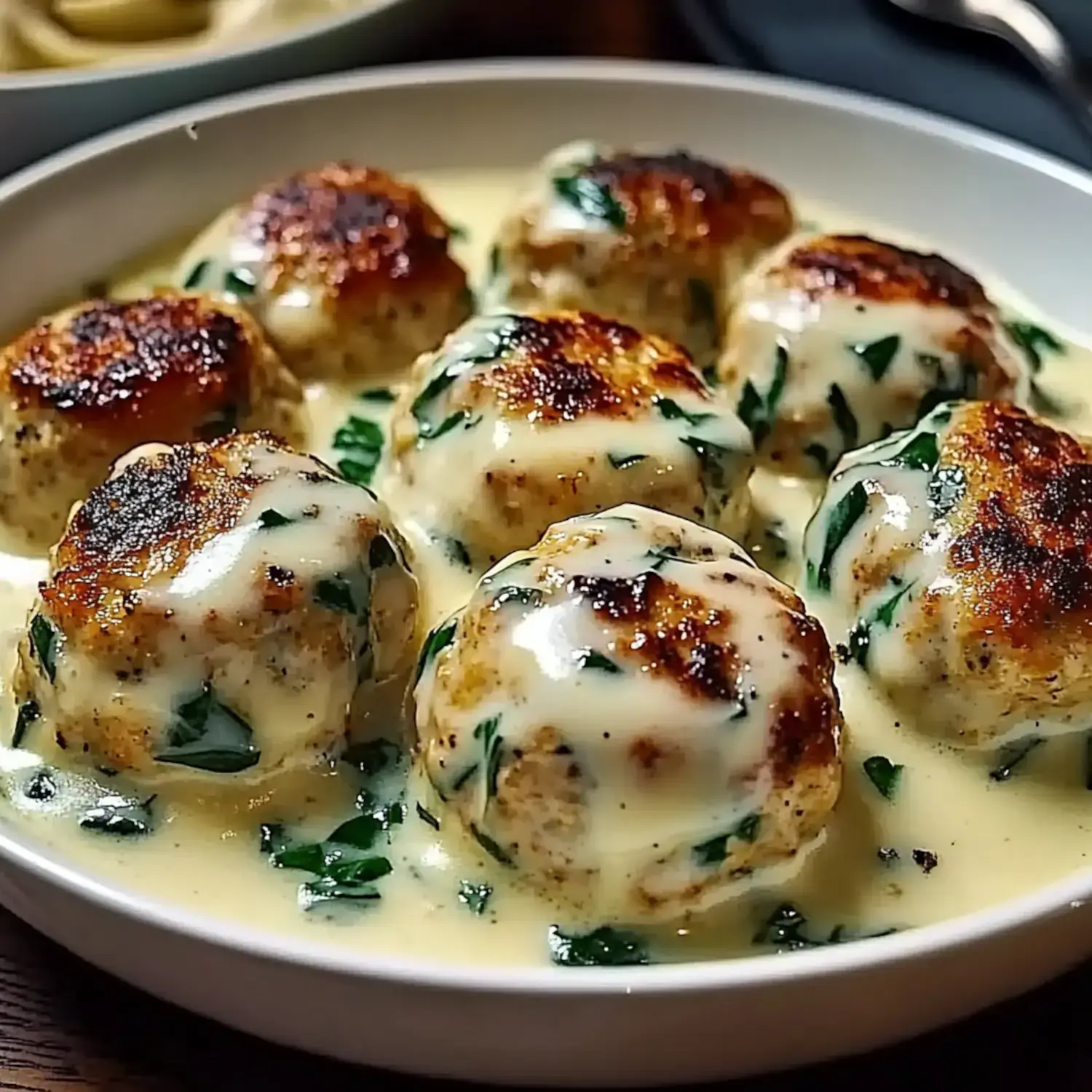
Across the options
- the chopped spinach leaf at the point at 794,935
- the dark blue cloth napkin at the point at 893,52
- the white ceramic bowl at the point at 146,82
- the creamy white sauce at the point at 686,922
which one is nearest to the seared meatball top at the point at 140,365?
the creamy white sauce at the point at 686,922

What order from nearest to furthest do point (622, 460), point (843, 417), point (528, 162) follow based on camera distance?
1. point (622, 460)
2. point (843, 417)
3. point (528, 162)

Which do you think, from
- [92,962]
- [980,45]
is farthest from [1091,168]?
[92,962]

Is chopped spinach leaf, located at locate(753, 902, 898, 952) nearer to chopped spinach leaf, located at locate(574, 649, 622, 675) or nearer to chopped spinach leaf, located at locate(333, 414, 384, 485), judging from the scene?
chopped spinach leaf, located at locate(574, 649, 622, 675)

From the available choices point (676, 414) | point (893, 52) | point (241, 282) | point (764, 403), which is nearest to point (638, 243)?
point (764, 403)

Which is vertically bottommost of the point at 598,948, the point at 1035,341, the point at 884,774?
the point at 598,948

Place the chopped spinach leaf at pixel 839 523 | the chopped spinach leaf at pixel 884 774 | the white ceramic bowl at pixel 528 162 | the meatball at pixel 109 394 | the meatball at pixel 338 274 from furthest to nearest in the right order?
the meatball at pixel 338 274, the meatball at pixel 109 394, the chopped spinach leaf at pixel 839 523, the chopped spinach leaf at pixel 884 774, the white ceramic bowl at pixel 528 162

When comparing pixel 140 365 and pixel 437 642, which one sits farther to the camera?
pixel 140 365

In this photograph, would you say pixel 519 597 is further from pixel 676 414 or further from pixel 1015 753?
pixel 1015 753

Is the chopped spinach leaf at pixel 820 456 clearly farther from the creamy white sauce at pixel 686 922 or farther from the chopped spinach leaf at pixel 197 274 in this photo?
the chopped spinach leaf at pixel 197 274
